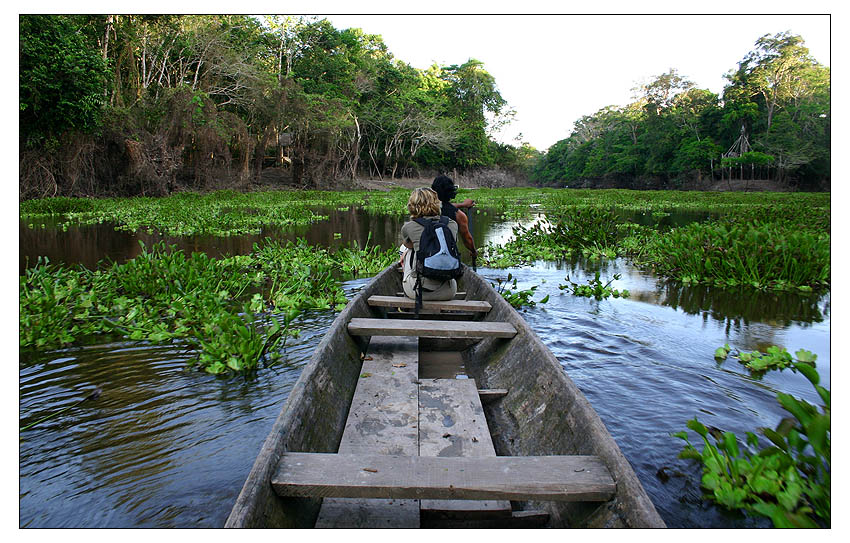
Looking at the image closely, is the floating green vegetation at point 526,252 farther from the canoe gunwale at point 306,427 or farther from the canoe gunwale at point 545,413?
the canoe gunwale at point 306,427

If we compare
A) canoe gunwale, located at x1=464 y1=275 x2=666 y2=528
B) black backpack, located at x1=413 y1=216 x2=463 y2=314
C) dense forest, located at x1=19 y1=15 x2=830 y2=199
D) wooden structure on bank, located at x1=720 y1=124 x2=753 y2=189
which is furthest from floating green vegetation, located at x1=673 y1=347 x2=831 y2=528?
wooden structure on bank, located at x1=720 y1=124 x2=753 y2=189

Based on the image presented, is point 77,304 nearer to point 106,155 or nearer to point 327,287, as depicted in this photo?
point 327,287

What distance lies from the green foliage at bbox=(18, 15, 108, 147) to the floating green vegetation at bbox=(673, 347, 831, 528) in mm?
19173

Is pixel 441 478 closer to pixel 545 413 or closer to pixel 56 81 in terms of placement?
pixel 545 413

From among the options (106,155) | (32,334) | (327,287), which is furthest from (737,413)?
(106,155)

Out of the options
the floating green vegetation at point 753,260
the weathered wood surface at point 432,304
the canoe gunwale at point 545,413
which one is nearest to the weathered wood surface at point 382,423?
the canoe gunwale at point 545,413

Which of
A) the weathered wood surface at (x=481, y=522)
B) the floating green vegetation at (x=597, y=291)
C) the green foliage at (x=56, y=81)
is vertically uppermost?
the green foliage at (x=56, y=81)

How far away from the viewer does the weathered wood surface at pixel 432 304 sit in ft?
16.1

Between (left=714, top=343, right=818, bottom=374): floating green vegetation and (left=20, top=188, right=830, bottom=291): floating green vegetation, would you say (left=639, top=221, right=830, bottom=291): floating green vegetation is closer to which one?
(left=20, top=188, right=830, bottom=291): floating green vegetation

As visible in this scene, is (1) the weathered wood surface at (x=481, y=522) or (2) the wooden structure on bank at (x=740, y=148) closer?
(1) the weathered wood surface at (x=481, y=522)

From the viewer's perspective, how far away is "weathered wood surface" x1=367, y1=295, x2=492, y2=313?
4918 mm

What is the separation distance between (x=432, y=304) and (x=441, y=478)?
9.87ft

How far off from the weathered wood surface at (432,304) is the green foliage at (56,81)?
16.1 m

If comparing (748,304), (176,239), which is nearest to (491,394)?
(748,304)
